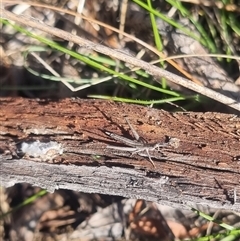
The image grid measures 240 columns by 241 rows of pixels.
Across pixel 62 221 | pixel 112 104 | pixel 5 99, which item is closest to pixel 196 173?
pixel 112 104

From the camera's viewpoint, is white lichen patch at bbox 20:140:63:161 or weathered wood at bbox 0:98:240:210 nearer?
weathered wood at bbox 0:98:240:210

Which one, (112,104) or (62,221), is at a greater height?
(112,104)

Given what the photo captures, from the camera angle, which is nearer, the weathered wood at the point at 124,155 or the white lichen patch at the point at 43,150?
the weathered wood at the point at 124,155

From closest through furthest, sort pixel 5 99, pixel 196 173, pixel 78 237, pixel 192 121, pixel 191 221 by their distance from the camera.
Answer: pixel 196 173
pixel 192 121
pixel 5 99
pixel 191 221
pixel 78 237

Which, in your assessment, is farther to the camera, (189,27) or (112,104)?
(189,27)

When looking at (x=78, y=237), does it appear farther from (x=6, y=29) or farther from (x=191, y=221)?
(x=6, y=29)
